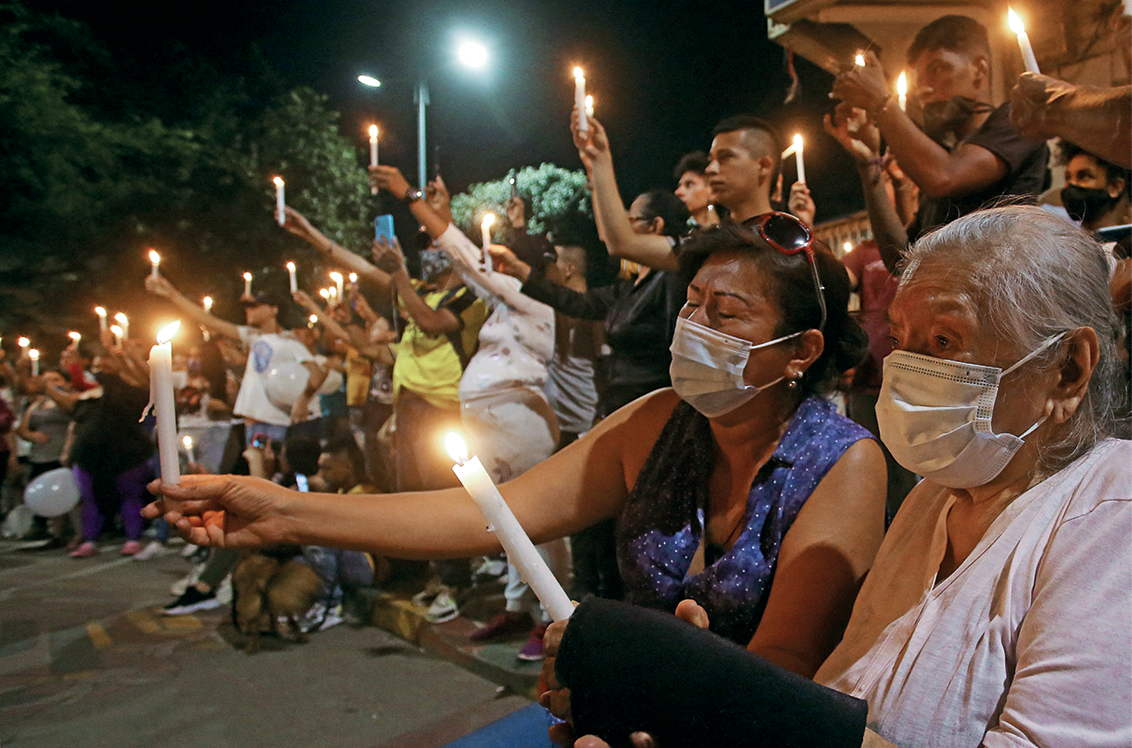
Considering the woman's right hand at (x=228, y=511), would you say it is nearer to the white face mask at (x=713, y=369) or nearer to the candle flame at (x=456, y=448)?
the candle flame at (x=456, y=448)

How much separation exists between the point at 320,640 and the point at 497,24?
953cm

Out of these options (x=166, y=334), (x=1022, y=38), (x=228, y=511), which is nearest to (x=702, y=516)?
(x=228, y=511)

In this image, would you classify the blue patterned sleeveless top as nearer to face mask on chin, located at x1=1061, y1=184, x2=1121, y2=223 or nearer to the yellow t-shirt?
face mask on chin, located at x1=1061, y1=184, x2=1121, y2=223

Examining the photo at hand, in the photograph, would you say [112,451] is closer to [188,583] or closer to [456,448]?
[188,583]

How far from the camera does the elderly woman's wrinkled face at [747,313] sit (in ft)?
6.96

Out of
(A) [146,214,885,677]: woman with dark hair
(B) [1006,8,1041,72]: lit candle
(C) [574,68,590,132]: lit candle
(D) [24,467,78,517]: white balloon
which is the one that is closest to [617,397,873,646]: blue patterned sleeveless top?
(A) [146,214,885,677]: woman with dark hair

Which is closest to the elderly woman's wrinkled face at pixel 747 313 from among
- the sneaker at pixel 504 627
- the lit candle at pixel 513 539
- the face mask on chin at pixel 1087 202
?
the lit candle at pixel 513 539

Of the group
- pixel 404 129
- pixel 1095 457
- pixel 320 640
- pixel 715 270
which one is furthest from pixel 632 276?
pixel 404 129

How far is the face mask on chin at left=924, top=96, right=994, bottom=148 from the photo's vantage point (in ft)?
10.6

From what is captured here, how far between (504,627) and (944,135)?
383 centimetres

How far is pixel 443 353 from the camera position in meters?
5.69

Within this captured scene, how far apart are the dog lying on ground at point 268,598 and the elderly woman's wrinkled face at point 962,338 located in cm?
504

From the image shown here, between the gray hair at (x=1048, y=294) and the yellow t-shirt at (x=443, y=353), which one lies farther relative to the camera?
the yellow t-shirt at (x=443, y=353)

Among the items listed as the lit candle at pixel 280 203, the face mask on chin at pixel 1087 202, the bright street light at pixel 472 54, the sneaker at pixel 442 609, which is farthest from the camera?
the bright street light at pixel 472 54
